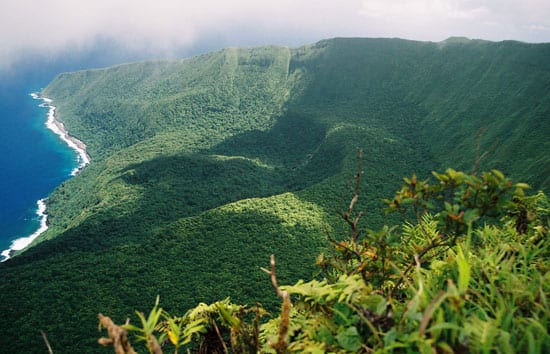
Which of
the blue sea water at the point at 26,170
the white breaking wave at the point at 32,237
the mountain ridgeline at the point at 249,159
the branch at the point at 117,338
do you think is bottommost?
the white breaking wave at the point at 32,237

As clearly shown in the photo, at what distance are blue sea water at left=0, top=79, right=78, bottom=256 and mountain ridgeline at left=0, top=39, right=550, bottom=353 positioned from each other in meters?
8.38

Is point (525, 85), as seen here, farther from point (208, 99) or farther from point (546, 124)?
point (208, 99)

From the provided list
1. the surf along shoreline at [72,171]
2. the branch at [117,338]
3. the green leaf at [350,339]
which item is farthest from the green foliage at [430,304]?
the surf along shoreline at [72,171]

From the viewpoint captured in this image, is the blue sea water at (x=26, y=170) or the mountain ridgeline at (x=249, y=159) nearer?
the mountain ridgeline at (x=249, y=159)

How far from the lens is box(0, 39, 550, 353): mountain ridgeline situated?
53.4 metres

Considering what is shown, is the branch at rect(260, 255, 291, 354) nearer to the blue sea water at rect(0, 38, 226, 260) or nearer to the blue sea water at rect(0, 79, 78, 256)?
the blue sea water at rect(0, 38, 226, 260)

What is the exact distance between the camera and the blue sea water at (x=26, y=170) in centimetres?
10324

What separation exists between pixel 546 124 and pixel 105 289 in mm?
88447

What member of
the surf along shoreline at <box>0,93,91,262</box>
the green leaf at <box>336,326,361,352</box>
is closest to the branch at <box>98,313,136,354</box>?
the green leaf at <box>336,326,361,352</box>

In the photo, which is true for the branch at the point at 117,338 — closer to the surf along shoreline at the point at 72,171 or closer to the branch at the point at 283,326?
the branch at the point at 283,326

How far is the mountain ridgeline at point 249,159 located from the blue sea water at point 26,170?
838 centimetres

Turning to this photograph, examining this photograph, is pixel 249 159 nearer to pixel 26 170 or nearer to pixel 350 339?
pixel 26 170

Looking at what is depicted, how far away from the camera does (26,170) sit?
458 ft

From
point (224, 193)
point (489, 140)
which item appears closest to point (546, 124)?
point (489, 140)
